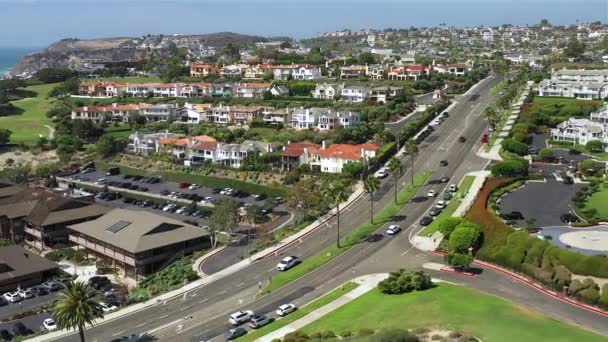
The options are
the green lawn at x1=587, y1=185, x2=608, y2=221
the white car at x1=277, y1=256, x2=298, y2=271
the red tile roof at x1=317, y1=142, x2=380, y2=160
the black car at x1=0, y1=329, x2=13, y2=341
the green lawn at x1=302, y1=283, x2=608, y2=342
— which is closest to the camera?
the green lawn at x1=302, y1=283, x2=608, y2=342

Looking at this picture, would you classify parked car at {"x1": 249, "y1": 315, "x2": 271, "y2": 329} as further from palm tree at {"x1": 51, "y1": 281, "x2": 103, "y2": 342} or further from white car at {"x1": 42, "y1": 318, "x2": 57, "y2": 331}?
white car at {"x1": 42, "y1": 318, "x2": 57, "y2": 331}

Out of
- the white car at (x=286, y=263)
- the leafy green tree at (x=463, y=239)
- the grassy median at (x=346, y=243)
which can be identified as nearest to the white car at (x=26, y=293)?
the grassy median at (x=346, y=243)

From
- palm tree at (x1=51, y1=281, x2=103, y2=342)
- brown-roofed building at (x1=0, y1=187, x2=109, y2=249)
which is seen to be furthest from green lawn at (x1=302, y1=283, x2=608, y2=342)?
brown-roofed building at (x1=0, y1=187, x2=109, y2=249)

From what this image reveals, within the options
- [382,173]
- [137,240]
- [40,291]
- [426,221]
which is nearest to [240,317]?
[137,240]

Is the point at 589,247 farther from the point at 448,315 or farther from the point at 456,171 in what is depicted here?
the point at 456,171

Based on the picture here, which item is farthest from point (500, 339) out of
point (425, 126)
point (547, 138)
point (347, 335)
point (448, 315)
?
point (425, 126)

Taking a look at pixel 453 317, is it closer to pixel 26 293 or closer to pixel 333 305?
pixel 333 305
